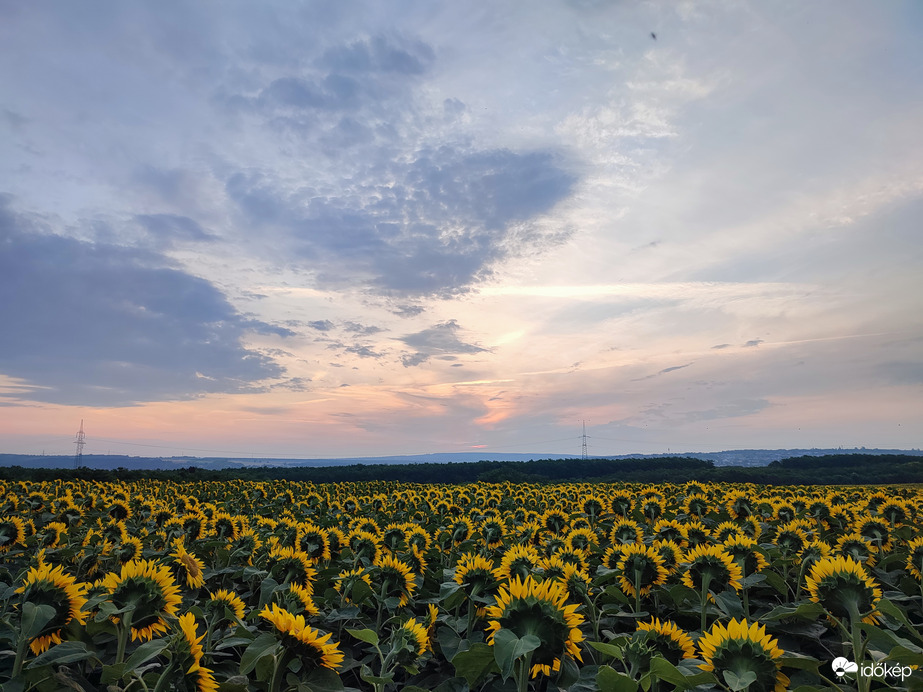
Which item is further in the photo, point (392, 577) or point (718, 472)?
point (718, 472)

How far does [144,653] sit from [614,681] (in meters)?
2.19

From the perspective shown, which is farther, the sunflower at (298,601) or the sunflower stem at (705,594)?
the sunflower stem at (705,594)

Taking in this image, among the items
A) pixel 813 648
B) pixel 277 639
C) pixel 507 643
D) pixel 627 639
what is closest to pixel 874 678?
pixel 627 639

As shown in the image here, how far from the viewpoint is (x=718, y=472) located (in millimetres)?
44656

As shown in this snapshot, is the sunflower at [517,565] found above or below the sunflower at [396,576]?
above

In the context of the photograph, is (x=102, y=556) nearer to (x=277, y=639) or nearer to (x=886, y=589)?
(x=277, y=639)

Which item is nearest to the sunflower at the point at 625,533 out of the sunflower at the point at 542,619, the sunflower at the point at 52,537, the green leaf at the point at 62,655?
the sunflower at the point at 542,619

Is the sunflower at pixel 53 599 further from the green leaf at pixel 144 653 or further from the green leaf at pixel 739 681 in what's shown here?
the green leaf at pixel 739 681

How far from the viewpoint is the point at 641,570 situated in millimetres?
4422

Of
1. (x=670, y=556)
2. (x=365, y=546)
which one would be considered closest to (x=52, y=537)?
(x=365, y=546)

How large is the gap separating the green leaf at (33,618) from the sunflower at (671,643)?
137 inches

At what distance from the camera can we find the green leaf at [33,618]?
280cm

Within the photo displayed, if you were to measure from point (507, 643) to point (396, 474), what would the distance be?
154 feet

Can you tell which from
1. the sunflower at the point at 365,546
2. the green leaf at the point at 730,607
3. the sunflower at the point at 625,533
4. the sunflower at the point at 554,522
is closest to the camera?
the green leaf at the point at 730,607
